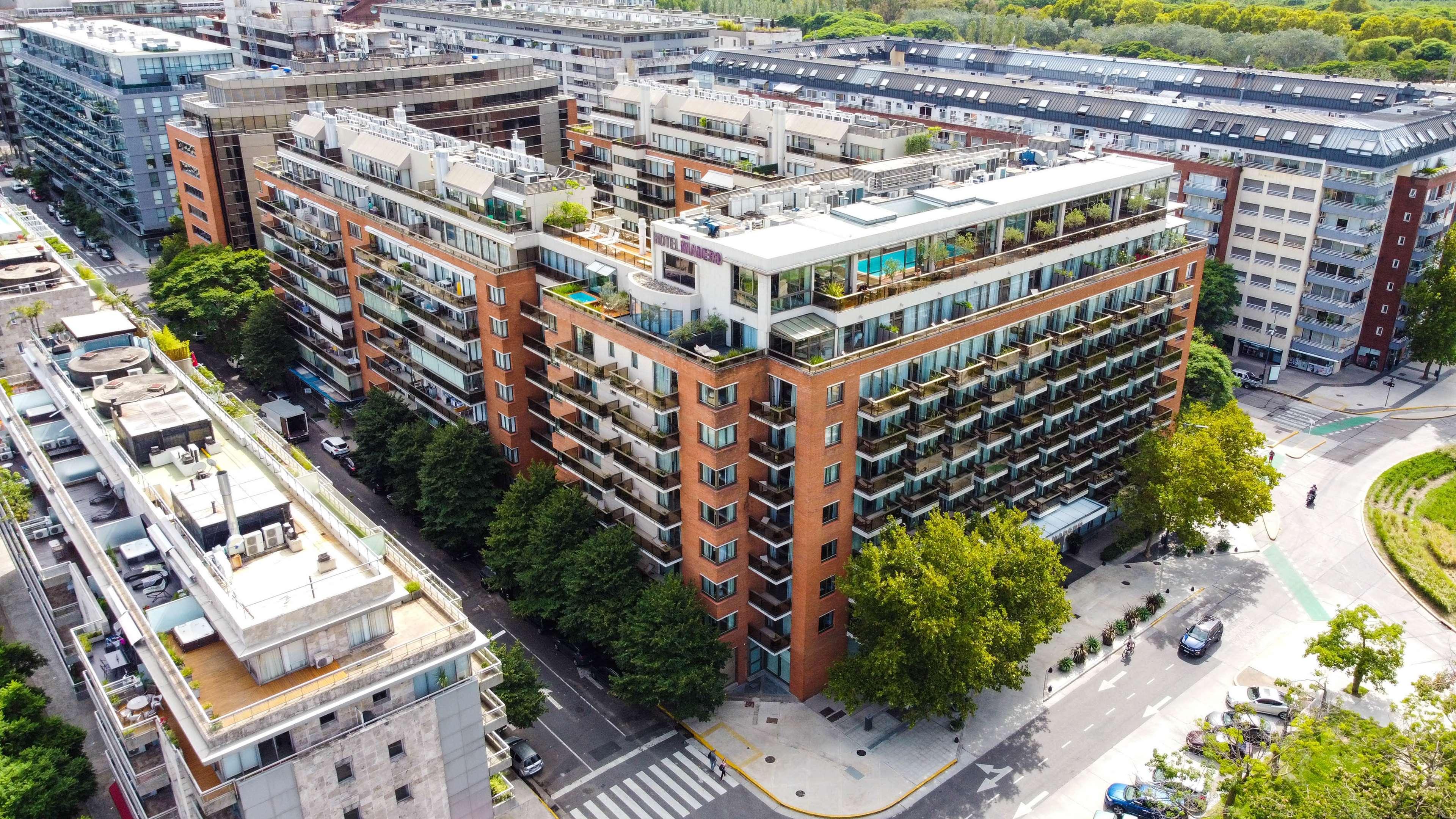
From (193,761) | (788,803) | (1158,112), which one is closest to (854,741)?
(788,803)

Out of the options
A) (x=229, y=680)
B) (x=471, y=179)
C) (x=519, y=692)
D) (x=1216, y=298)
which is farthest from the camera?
(x=1216, y=298)

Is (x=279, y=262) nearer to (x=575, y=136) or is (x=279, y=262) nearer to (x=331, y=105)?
(x=331, y=105)

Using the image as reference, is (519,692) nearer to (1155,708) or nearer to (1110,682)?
(1110,682)

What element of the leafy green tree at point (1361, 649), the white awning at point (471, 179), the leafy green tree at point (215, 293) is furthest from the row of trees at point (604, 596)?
the leafy green tree at point (215, 293)

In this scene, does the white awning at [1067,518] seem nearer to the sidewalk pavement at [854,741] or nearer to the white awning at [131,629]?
the sidewalk pavement at [854,741]

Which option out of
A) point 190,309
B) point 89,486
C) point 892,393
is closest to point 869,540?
point 892,393

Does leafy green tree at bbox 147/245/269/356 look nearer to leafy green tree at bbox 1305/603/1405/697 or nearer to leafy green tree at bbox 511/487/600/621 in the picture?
leafy green tree at bbox 511/487/600/621
